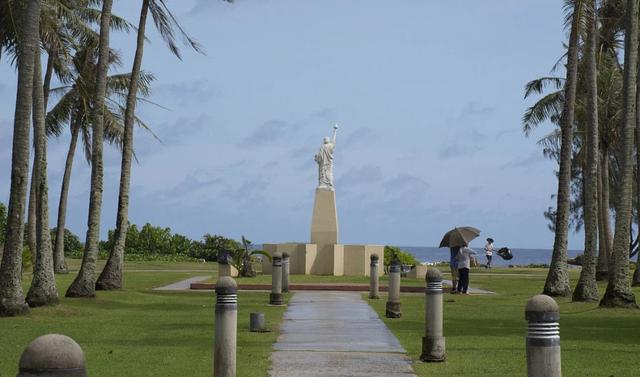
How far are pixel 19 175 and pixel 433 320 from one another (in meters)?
9.99

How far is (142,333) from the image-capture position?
18141 millimetres

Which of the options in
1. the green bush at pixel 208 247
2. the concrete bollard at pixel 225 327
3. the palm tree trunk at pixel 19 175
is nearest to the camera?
the concrete bollard at pixel 225 327

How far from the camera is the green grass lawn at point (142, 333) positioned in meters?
13.4

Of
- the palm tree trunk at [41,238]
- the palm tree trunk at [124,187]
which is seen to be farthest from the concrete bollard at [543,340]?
the palm tree trunk at [124,187]

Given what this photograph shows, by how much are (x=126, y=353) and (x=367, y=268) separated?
31694mm

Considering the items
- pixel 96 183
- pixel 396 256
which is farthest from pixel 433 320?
pixel 396 256

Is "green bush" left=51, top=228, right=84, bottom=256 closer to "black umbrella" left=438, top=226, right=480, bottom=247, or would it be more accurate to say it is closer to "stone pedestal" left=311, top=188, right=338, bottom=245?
"stone pedestal" left=311, top=188, right=338, bottom=245

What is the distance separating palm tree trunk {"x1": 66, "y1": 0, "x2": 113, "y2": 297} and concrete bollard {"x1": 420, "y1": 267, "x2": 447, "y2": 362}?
14464mm

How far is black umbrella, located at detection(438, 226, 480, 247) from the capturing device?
33.4m

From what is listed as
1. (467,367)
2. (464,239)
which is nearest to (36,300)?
(467,367)

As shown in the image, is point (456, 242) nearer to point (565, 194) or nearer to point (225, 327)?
point (565, 194)

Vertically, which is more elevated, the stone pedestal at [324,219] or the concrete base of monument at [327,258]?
the stone pedestal at [324,219]

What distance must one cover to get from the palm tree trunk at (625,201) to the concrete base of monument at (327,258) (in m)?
20.9

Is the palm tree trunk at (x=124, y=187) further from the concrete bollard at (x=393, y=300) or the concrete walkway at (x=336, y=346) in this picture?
the concrete bollard at (x=393, y=300)
